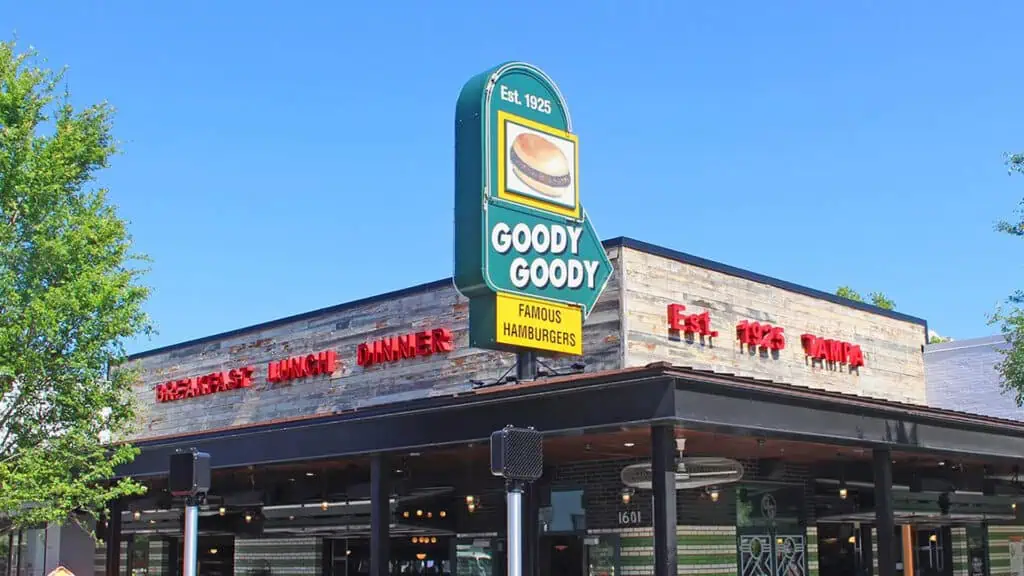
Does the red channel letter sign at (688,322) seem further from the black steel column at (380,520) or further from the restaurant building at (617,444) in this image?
the black steel column at (380,520)

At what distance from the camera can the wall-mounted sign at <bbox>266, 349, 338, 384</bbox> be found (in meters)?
28.2

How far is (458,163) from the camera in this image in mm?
20312

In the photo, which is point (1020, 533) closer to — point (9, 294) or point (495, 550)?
point (495, 550)

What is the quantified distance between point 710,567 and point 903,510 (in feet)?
16.7

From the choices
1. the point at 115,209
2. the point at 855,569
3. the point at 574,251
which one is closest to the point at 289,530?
the point at 115,209

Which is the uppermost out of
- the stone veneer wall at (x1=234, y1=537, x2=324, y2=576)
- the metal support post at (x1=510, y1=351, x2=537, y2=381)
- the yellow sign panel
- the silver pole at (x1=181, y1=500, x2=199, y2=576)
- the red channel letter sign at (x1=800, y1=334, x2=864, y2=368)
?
the red channel letter sign at (x1=800, y1=334, x2=864, y2=368)

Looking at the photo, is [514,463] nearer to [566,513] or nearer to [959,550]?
[566,513]

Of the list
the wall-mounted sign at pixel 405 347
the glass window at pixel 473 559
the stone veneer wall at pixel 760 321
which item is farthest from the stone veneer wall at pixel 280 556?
the stone veneer wall at pixel 760 321

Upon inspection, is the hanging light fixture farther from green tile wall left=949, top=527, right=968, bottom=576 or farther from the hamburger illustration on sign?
green tile wall left=949, top=527, right=968, bottom=576

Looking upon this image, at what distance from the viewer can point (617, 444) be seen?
19312 mm

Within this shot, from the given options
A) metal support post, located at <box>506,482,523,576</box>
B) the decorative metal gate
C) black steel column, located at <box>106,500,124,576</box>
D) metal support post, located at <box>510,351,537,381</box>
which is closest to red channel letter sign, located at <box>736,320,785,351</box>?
the decorative metal gate

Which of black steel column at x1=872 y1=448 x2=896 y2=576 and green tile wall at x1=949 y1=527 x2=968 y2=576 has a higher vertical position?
black steel column at x1=872 y1=448 x2=896 y2=576

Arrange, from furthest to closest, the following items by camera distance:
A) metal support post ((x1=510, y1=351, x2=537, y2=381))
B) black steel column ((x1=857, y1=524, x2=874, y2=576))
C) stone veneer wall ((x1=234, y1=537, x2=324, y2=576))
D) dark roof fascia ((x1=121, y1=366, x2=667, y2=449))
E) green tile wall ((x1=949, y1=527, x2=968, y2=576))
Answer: stone veneer wall ((x1=234, y1=537, x2=324, y2=576)) → green tile wall ((x1=949, y1=527, x2=968, y2=576)) → black steel column ((x1=857, y1=524, x2=874, y2=576)) → metal support post ((x1=510, y1=351, x2=537, y2=381)) → dark roof fascia ((x1=121, y1=366, x2=667, y2=449))

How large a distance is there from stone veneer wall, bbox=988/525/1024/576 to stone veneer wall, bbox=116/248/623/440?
1328 centimetres
